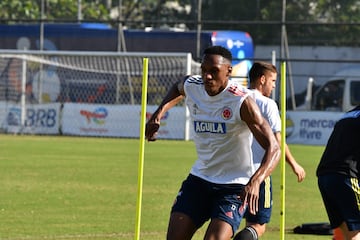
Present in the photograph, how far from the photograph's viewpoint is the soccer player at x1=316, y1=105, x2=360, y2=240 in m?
7.89

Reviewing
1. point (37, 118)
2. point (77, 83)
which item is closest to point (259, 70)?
point (37, 118)

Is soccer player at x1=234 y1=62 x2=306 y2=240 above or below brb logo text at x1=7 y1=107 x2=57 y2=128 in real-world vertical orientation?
above

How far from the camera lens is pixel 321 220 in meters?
13.8

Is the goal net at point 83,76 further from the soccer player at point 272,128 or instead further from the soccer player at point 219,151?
the soccer player at point 219,151

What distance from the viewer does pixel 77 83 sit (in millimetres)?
34562

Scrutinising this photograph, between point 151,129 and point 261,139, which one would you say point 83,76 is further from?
point 261,139

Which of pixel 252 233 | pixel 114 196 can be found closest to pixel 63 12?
pixel 114 196

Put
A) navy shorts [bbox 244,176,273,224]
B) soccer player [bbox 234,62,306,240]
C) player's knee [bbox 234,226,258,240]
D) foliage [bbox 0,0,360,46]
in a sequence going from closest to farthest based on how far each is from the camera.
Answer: player's knee [bbox 234,226,258,240]
soccer player [bbox 234,62,306,240]
navy shorts [bbox 244,176,273,224]
foliage [bbox 0,0,360,46]

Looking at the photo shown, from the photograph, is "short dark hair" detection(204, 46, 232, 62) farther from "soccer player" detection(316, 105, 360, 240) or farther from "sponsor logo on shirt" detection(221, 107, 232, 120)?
"soccer player" detection(316, 105, 360, 240)

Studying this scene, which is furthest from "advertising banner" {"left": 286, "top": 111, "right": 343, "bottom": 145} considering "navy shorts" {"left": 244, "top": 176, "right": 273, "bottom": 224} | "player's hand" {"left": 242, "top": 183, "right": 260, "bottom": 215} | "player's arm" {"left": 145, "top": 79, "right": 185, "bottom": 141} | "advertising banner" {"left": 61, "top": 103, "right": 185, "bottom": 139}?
"player's hand" {"left": 242, "top": 183, "right": 260, "bottom": 215}

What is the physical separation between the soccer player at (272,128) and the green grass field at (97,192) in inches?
97.4

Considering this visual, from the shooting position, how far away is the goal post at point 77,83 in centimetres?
3288

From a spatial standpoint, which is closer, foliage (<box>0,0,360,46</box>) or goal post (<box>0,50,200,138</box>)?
goal post (<box>0,50,200,138</box>)

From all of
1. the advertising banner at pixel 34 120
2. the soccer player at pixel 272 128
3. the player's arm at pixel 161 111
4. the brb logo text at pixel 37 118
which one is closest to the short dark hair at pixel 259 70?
the soccer player at pixel 272 128
